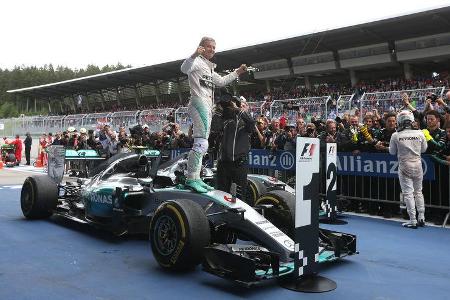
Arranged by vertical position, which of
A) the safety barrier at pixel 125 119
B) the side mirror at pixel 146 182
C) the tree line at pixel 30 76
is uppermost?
the tree line at pixel 30 76

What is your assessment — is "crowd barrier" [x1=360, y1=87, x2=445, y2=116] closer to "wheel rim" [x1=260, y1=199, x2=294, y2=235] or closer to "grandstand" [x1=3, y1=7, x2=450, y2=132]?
"grandstand" [x1=3, y1=7, x2=450, y2=132]

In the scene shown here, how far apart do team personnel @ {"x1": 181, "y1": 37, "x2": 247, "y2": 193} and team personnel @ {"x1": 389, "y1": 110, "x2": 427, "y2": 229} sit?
10.6 feet

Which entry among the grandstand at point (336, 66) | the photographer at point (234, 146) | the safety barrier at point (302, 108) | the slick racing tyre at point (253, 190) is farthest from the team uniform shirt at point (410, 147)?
the safety barrier at point (302, 108)

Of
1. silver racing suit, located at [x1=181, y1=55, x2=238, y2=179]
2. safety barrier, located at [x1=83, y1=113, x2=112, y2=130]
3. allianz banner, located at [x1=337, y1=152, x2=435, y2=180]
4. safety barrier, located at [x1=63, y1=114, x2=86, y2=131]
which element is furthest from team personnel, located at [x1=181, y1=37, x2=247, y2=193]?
safety barrier, located at [x1=63, y1=114, x2=86, y2=131]

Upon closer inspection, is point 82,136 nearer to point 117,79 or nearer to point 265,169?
point 265,169

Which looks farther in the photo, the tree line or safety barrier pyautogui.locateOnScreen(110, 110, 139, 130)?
the tree line

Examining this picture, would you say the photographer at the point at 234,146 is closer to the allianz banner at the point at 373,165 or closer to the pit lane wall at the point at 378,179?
the pit lane wall at the point at 378,179

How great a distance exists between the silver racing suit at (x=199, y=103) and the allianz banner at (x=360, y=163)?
13.9 feet

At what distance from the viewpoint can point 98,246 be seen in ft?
17.6

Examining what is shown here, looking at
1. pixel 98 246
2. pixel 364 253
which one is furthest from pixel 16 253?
pixel 364 253

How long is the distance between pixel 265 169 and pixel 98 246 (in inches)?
209

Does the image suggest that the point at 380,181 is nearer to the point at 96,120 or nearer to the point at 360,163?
the point at 360,163

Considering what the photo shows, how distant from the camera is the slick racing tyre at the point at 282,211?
4859 millimetres

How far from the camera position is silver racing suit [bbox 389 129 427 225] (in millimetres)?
6734
